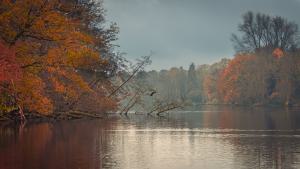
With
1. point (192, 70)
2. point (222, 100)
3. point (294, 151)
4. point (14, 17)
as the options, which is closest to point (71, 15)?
point (14, 17)

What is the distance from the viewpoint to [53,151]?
72.5ft

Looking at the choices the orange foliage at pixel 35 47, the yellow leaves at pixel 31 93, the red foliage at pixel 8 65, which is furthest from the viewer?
the yellow leaves at pixel 31 93

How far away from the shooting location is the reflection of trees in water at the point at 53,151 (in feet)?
60.0

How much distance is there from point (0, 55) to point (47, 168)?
770 inches

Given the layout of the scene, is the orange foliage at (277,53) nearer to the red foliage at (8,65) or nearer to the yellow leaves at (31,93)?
the yellow leaves at (31,93)

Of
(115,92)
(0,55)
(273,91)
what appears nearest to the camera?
(0,55)

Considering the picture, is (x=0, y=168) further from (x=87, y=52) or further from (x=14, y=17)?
(x=87, y=52)

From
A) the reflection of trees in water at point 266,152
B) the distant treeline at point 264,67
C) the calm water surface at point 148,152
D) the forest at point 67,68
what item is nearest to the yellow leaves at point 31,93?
the forest at point 67,68

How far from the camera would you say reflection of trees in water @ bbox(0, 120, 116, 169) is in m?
18.3

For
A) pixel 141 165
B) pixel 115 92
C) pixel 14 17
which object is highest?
pixel 14 17

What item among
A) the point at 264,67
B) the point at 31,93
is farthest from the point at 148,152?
the point at 264,67

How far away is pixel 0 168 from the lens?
674 inches

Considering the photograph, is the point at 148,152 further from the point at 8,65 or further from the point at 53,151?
the point at 8,65

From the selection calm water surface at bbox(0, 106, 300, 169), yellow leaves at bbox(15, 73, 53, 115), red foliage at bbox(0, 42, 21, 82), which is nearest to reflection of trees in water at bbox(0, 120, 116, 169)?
calm water surface at bbox(0, 106, 300, 169)
